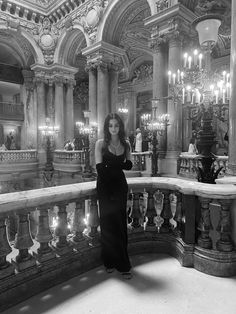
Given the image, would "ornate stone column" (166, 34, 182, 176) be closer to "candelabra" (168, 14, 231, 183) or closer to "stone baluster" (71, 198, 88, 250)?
"candelabra" (168, 14, 231, 183)

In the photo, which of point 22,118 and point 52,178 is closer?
point 52,178

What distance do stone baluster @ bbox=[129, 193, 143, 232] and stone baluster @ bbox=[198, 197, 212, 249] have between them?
2.80ft

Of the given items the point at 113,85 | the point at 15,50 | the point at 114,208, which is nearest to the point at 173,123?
the point at 113,85

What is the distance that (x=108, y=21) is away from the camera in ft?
40.9

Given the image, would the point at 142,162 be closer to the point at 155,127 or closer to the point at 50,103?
the point at 155,127

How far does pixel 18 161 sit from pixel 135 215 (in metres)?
14.2

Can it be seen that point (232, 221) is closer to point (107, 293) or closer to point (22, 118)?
point (107, 293)

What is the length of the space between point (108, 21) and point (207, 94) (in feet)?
35.9

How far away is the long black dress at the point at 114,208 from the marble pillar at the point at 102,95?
10504 mm

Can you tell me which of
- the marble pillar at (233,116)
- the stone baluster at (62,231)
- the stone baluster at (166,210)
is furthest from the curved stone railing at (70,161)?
the stone baluster at (62,231)

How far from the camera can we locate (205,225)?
2709 mm

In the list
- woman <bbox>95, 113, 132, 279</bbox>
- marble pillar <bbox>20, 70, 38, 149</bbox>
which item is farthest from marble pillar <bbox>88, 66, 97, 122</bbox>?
woman <bbox>95, 113, 132, 279</bbox>

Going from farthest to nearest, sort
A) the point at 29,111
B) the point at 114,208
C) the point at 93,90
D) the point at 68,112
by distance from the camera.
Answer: the point at 29,111 < the point at 68,112 < the point at 93,90 < the point at 114,208

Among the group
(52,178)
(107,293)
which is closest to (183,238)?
(107,293)
